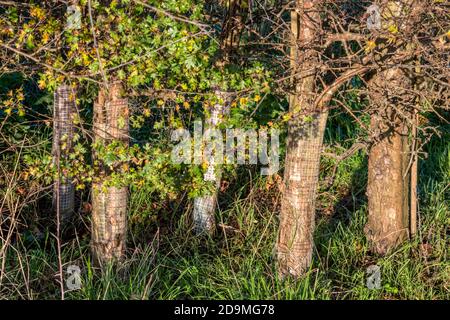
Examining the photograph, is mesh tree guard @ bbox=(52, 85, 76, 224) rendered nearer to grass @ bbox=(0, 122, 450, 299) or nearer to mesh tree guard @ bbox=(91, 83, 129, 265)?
grass @ bbox=(0, 122, 450, 299)

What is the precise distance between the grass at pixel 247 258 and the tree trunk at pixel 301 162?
0.15m

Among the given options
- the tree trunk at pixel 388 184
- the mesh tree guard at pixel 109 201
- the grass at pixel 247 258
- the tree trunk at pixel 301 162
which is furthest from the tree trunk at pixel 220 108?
the tree trunk at pixel 388 184

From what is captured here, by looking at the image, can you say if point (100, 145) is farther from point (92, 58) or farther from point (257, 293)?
point (257, 293)

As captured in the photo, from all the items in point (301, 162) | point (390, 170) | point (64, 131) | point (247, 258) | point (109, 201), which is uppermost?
point (64, 131)

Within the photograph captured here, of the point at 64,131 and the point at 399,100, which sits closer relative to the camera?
the point at 399,100

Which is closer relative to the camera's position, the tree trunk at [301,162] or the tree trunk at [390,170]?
the tree trunk at [301,162]

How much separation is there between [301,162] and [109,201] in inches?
59.7

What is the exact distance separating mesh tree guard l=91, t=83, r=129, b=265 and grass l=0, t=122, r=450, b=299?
0.52 feet

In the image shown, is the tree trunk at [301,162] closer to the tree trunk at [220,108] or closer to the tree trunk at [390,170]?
the tree trunk at [220,108]

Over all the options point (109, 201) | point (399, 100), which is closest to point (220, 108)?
point (109, 201)

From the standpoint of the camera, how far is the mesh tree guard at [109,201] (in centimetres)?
595

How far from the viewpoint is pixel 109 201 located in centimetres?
619

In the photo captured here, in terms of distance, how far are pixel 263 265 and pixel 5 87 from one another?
12.3ft

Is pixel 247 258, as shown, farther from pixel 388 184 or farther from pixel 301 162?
pixel 388 184
